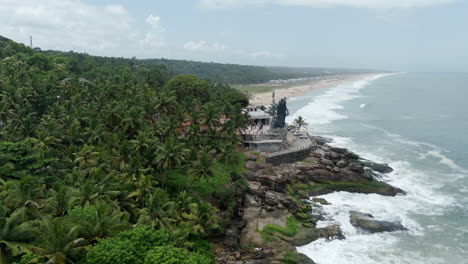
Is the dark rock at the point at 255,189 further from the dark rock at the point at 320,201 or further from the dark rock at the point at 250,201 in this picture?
the dark rock at the point at 320,201

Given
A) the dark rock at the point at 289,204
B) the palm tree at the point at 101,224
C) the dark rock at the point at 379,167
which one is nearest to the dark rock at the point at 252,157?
the dark rock at the point at 289,204

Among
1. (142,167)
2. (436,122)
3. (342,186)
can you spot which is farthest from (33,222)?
(436,122)

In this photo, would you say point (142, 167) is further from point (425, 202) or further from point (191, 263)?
point (425, 202)

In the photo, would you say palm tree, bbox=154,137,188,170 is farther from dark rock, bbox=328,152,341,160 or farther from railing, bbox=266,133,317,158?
dark rock, bbox=328,152,341,160

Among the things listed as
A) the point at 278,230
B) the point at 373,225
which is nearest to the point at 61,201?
the point at 278,230

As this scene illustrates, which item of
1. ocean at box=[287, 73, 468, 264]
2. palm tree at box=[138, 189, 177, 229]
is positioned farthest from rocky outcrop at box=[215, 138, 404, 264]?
palm tree at box=[138, 189, 177, 229]
